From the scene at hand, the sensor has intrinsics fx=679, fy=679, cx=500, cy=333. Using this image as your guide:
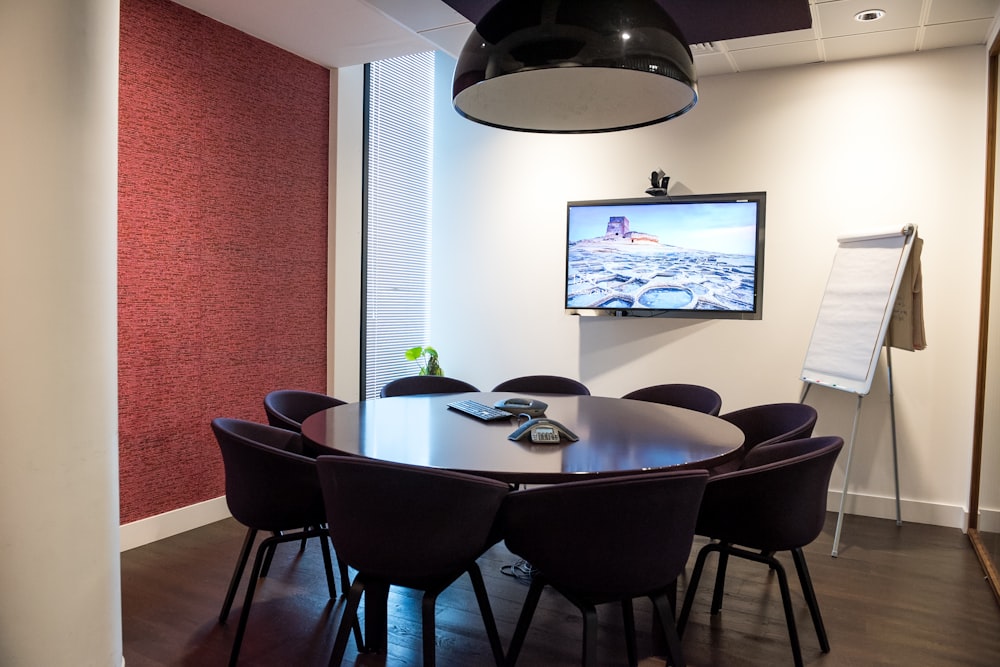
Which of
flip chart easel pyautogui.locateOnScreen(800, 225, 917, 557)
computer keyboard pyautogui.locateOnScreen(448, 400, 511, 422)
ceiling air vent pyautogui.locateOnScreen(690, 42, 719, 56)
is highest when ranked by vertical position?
ceiling air vent pyautogui.locateOnScreen(690, 42, 719, 56)

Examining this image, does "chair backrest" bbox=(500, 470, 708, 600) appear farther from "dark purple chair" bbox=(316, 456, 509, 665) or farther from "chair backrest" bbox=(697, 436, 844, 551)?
"chair backrest" bbox=(697, 436, 844, 551)

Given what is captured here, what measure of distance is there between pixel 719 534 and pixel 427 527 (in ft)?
3.76

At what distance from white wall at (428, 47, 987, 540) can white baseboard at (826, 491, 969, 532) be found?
0.01m

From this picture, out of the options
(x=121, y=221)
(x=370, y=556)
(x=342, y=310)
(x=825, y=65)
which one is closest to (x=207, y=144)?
(x=121, y=221)

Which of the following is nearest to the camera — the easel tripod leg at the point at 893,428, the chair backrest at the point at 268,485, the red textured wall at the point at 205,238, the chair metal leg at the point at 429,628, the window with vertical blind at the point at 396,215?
the chair metal leg at the point at 429,628

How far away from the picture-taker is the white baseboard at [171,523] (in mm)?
3596

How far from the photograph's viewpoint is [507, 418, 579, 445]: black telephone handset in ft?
7.95

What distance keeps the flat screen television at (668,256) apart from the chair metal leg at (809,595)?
8.22ft

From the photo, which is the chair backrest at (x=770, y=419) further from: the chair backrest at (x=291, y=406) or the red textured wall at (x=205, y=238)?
the red textured wall at (x=205, y=238)

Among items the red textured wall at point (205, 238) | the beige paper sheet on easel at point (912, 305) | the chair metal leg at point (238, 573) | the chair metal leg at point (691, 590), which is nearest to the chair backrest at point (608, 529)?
the chair metal leg at point (691, 590)

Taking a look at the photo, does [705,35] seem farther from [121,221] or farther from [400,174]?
[121,221]

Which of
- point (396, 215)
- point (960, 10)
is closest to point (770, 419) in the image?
point (960, 10)

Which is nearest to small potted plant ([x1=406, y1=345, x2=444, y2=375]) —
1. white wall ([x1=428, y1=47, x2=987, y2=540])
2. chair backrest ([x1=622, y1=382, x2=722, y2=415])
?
white wall ([x1=428, y1=47, x2=987, y2=540])

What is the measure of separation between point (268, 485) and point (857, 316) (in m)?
3.52
